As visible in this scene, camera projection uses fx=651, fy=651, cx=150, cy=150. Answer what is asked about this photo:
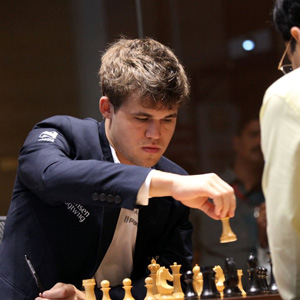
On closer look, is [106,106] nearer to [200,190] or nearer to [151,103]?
[151,103]

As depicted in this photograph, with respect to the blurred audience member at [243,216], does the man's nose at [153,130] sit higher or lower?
higher

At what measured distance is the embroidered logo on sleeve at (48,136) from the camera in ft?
7.53

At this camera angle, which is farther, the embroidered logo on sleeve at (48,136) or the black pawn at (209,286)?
the embroidered logo on sleeve at (48,136)

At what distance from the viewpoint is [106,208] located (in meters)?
2.29

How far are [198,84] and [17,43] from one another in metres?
1.19

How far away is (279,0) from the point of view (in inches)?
61.7

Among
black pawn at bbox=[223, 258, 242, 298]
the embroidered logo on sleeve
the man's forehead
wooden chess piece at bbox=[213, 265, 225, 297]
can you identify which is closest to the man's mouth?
the man's forehead

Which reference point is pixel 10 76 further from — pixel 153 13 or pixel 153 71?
pixel 153 71

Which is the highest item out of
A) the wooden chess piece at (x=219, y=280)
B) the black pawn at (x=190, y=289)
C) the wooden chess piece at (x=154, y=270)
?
the black pawn at (x=190, y=289)

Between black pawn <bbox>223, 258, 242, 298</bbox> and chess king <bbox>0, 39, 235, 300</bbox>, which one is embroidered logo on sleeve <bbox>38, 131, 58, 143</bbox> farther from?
black pawn <bbox>223, 258, 242, 298</bbox>

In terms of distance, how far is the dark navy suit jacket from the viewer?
2.23 metres

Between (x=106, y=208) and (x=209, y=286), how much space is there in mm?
557

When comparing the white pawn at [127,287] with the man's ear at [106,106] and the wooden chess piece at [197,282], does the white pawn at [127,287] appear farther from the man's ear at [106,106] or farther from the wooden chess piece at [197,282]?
the man's ear at [106,106]

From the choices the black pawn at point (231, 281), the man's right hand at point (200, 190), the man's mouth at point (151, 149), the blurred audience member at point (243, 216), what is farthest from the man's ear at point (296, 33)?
the blurred audience member at point (243, 216)
